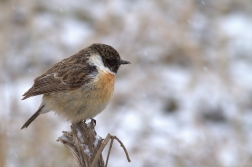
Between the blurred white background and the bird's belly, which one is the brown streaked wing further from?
the blurred white background

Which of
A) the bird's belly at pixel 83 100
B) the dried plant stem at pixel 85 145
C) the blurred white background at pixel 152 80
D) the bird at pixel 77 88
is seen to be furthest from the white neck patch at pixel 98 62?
the blurred white background at pixel 152 80

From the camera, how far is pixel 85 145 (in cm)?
314

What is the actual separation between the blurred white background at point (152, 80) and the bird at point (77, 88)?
1187 millimetres

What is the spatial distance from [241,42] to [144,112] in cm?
272

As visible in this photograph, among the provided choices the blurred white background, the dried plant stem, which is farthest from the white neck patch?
the blurred white background

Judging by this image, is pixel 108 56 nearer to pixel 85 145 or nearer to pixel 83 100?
pixel 83 100

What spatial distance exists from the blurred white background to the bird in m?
1.19

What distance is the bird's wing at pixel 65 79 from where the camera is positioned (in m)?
4.24

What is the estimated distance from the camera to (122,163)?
6.60 meters

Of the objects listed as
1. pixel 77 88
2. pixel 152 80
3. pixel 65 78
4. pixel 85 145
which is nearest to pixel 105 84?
pixel 77 88

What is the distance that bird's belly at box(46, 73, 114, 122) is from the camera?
13.7 ft

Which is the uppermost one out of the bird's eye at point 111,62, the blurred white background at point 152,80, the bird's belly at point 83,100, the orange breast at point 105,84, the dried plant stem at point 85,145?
the blurred white background at point 152,80

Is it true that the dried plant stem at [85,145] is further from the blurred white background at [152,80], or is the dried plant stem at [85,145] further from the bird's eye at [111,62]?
the blurred white background at [152,80]

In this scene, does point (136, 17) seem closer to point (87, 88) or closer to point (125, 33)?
Answer: point (125, 33)
